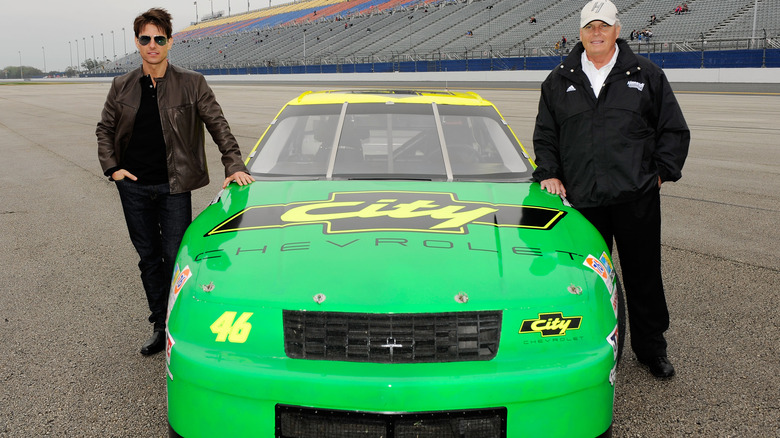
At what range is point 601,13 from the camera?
114 inches

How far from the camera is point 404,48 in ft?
170

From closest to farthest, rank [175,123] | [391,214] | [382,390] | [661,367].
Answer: [382,390] → [391,214] → [661,367] → [175,123]

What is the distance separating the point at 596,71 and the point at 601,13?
286mm

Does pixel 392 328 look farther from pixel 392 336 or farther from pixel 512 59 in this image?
pixel 512 59

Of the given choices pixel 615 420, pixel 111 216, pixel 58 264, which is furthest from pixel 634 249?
pixel 111 216

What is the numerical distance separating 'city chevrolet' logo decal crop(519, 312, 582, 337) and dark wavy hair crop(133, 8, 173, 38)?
236cm

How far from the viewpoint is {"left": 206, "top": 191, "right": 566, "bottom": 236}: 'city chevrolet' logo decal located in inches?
100

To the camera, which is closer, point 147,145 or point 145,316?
point 147,145

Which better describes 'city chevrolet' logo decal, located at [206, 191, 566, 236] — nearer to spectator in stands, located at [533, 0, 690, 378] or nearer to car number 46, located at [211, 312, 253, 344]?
spectator in stands, located at [533, 0, 690, 378]

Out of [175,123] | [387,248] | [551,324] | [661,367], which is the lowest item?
[661,367]

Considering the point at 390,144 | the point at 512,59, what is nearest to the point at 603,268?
the point at 390,144

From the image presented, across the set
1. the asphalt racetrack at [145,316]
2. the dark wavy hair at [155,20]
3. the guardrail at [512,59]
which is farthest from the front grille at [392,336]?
the guardrail at [512,59]

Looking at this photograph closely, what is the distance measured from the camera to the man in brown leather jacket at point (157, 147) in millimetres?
3242

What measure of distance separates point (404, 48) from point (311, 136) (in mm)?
49908
